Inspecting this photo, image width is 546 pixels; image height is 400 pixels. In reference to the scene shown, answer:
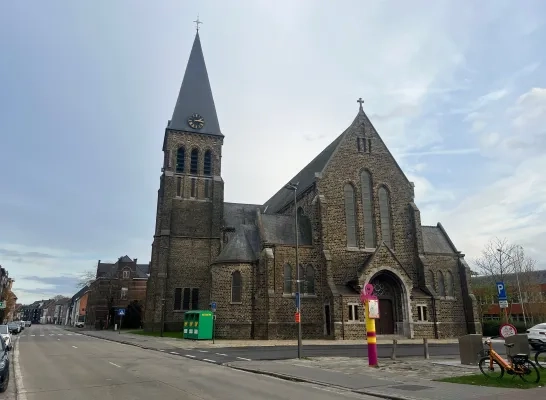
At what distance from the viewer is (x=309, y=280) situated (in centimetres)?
3334

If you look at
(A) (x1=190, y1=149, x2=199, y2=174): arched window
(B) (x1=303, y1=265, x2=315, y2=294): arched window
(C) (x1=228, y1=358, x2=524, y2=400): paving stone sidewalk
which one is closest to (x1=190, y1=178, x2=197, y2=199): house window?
(A) (x1=190, y1=149, x2=199, y2=174): arched window

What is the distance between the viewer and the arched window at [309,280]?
109 feet

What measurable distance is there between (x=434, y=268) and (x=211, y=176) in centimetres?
2333

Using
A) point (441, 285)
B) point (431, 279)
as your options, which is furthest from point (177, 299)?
point (441, 285)

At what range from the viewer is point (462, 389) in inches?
401

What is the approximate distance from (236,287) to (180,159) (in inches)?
656

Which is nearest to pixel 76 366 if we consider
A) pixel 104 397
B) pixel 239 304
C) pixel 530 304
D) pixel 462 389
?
pixel 104 397

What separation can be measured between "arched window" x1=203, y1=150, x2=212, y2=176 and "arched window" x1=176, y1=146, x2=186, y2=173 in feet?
7.14

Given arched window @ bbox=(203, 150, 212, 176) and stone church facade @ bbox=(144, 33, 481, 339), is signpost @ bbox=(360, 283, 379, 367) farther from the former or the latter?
arched window @ bbox=(203, 150, 212, 176)

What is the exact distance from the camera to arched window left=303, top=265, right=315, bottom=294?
1304 inches

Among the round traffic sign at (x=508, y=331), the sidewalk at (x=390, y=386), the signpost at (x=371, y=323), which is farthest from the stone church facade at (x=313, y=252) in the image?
the round traffic sign at (x=508, y=331)

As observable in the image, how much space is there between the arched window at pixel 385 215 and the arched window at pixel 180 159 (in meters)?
19.9

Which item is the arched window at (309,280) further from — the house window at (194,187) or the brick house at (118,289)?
the brick house at (118,289)

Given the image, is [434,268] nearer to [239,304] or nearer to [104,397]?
[239,304]
